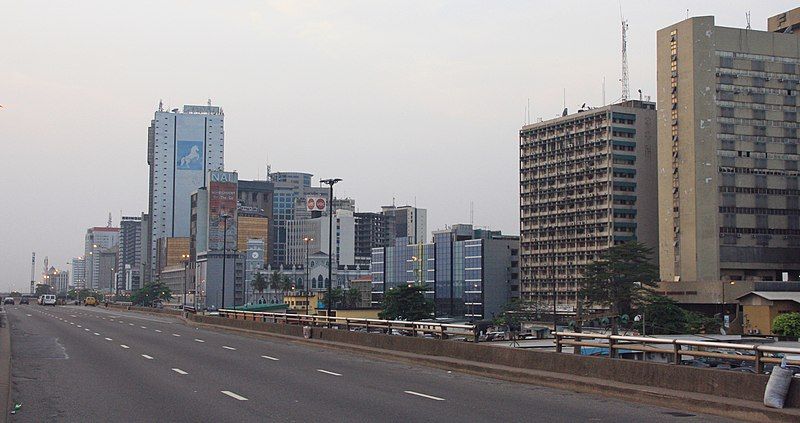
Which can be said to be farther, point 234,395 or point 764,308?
point 764,308

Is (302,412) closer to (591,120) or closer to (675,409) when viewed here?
(675,409)

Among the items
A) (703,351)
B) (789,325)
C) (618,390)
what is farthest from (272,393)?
(789,325)

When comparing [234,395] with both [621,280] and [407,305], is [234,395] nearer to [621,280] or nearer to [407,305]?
[621,280]

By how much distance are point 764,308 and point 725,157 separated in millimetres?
37772

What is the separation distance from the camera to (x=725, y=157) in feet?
510

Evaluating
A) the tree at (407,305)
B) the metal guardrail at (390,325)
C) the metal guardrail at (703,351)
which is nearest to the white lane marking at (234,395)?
the metal guardrail at (703,351)

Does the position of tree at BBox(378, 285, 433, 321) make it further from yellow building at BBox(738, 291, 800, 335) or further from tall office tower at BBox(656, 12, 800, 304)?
yellow building at BBox(738, 291, 800, 335)

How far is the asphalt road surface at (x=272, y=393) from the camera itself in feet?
62.0

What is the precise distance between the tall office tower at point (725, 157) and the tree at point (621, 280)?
2709cm

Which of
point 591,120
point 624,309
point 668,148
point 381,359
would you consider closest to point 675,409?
point 381,359

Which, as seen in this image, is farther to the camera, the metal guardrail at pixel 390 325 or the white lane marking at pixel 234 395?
the metal guardrail at pixel 390 325

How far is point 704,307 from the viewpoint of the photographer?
145375mm

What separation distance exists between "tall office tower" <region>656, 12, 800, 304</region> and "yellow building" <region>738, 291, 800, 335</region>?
1994 cm

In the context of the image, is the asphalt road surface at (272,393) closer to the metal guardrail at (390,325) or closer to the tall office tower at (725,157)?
the metal guardrail at (390,325)
